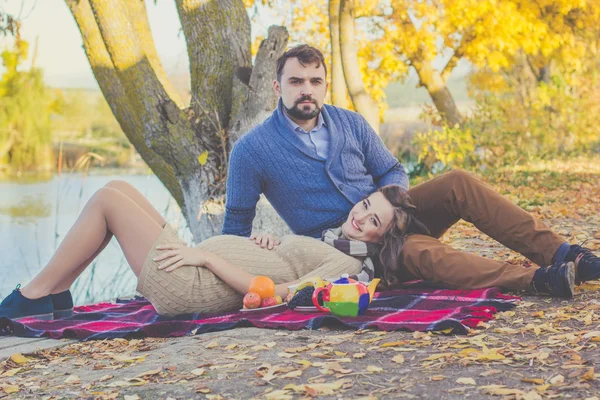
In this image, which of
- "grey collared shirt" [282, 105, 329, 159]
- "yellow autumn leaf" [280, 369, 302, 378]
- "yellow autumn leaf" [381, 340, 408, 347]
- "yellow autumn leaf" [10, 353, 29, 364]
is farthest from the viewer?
"grey collared shirt" [282, 105, 329, 159]

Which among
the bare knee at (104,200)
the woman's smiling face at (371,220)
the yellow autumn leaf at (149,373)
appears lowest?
the yellow autumn leaf at (149,373)

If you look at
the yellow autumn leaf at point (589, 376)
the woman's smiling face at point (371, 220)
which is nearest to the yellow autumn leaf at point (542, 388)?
the yellow autumn leaf at point (589, 376)

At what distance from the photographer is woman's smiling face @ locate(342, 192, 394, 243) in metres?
3.85

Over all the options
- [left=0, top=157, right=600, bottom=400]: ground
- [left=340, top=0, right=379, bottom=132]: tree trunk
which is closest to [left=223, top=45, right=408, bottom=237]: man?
[left=0, top=157, right=600, bottom=400]: ground

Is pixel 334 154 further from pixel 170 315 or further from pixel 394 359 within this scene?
pixel 394 359

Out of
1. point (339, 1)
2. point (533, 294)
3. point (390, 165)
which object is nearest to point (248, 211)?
point (390, 165)

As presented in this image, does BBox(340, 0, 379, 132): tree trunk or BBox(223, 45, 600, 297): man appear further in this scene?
BBox(340, 0, 379, 132): tree trunk

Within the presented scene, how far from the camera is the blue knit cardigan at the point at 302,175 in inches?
166

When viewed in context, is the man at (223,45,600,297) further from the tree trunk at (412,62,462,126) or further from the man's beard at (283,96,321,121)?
the tree trunk at (412,62,462,126)

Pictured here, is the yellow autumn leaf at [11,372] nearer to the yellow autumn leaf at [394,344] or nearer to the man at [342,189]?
the man at [342,189]

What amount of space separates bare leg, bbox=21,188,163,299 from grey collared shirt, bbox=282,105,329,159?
105cm

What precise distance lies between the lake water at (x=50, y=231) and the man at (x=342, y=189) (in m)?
2.23

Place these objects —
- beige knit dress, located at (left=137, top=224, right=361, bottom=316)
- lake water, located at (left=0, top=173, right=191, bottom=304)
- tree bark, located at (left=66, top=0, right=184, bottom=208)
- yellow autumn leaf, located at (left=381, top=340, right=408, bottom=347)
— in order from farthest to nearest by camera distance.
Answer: lake water, located at (left=0, top=173, right=191, bottom=304)
tree bark, located at (left=66, top=0, right=184, bottom=208)
beige knit dress, located at (left=137, top=224, right=361, bottom=316)
yellow autumn leaf, located at (left=381, top=340, right=408, bottom=347)

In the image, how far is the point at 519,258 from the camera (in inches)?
199
